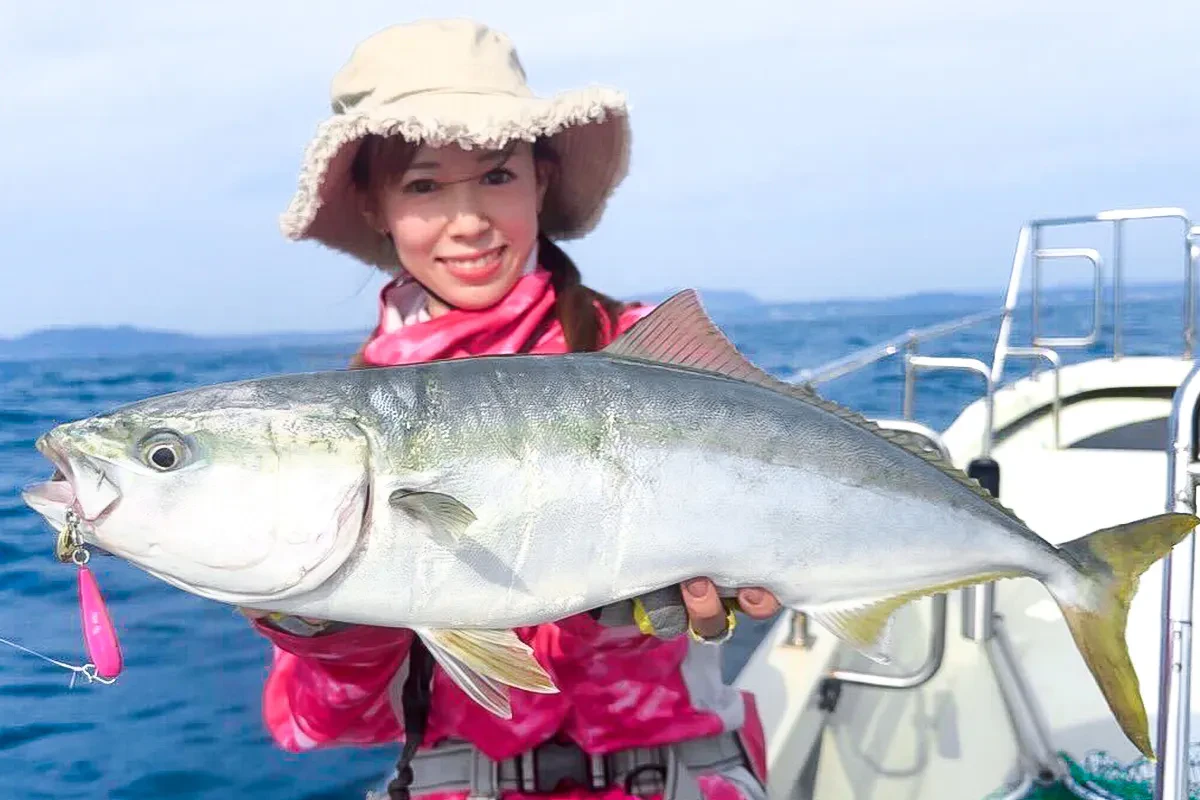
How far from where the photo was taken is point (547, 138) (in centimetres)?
238

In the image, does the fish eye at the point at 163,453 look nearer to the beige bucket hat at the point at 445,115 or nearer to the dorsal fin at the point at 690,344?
the dorsal fin at the point at 690,344

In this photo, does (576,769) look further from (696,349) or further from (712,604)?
(696,349)

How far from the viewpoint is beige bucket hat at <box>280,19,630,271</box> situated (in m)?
1.99

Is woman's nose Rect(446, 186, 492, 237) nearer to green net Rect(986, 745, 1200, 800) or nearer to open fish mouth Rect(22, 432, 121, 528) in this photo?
open fish mouth Rect(22, 432, 121, 528)

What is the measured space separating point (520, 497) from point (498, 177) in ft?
2.93

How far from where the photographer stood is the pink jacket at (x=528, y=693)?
2008 millimetres

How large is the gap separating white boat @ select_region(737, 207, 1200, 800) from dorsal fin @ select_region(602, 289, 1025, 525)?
2.40 feet

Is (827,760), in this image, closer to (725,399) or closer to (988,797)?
(988,797)

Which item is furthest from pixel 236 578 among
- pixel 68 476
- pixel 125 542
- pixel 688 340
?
pixel 688 340

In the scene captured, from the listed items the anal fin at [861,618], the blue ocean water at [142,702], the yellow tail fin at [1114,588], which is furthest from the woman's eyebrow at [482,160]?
the yellow tail fin at [1114,588]

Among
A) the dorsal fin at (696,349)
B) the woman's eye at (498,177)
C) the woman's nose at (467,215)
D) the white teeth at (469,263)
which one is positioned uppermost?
the woman's eye at (498,177)

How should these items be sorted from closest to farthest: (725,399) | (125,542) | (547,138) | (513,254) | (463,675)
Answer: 1. (125,542)
2. (463,675)
3. (725,399)
4. (513,254)
5. (547,138)

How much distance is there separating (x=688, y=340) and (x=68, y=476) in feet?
3.37

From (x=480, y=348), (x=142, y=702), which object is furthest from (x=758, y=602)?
(x=142, y=702)
